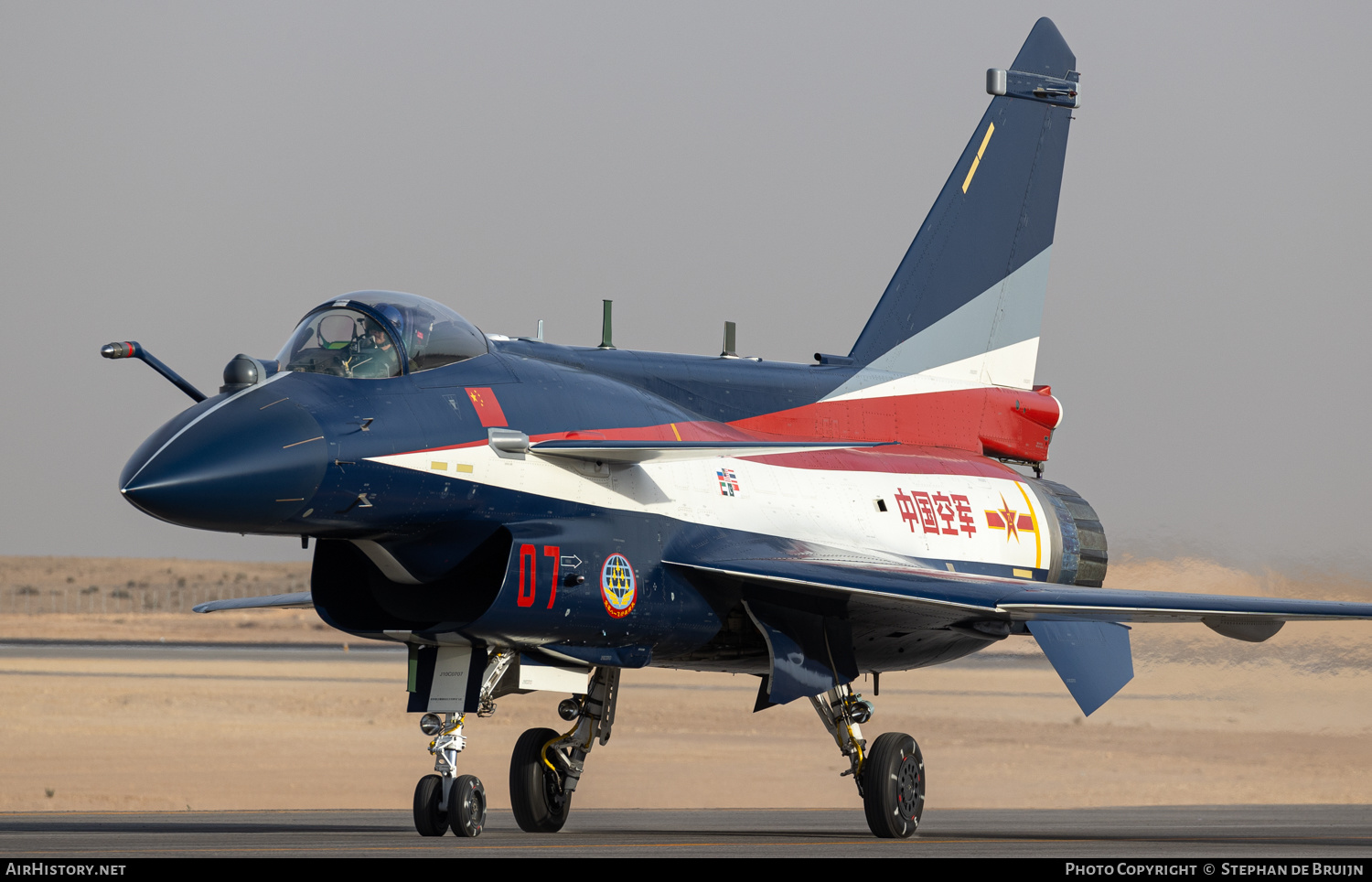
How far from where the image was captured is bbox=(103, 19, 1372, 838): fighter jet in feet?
38.9

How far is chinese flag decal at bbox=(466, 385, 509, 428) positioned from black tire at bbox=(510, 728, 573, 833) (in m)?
3.71

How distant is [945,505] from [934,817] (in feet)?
15.7

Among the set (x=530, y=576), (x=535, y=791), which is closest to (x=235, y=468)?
(x=530, y=576)

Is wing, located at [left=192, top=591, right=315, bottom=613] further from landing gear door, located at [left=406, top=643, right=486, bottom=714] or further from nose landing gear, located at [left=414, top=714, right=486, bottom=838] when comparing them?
nose landing gear, located at [left=414, top=714, right=486, bottom=838]

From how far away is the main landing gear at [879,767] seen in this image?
585 inches

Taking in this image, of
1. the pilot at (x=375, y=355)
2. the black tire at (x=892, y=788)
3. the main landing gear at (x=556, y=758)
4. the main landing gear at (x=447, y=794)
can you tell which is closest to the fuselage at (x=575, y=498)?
the pilot at (x=375, y=355)

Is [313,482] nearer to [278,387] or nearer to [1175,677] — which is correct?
[278,387]

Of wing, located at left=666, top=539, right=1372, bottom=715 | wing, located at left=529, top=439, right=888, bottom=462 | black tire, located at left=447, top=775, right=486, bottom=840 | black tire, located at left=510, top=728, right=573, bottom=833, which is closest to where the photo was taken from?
black tire, located at left=447, top=775, right=486, bottom=840

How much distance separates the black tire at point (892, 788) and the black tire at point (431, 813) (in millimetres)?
3901

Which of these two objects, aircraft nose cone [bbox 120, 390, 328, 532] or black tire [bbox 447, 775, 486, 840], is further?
black tire [bbox 447, 775, 486, 840]

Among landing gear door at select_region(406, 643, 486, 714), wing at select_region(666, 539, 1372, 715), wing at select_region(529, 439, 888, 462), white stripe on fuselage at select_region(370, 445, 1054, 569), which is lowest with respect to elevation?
landing gear door at select_region(406, 643, 486, 714)

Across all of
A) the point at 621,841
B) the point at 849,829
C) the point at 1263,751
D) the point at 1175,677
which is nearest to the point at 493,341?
the point at 621,841

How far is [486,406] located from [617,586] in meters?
1.78

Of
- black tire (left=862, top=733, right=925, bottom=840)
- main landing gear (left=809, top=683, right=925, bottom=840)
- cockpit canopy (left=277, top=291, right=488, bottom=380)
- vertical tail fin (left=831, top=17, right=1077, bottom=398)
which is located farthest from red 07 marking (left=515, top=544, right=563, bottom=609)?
vertical tail fin (left=831, top=17, right=1077, bottom=398)
